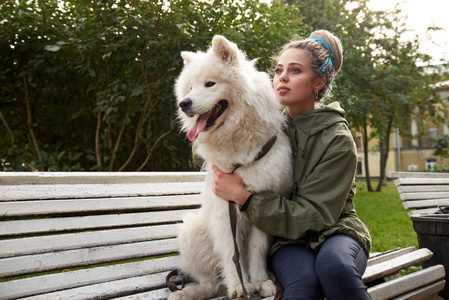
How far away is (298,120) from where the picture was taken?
2.05 metres

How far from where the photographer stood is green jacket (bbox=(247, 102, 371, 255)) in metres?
1.76

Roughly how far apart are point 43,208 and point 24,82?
2.64m

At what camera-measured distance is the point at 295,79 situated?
6.77ft

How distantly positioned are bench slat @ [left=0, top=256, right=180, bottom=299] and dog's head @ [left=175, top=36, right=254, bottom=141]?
90 centimetres

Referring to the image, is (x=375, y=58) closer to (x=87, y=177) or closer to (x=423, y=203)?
(x=423, y=203)

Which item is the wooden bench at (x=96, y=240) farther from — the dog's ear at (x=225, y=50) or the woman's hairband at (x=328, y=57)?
the woman's hairband at (x=328, y=57)

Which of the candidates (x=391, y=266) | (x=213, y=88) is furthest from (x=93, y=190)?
(x=391, y=266)

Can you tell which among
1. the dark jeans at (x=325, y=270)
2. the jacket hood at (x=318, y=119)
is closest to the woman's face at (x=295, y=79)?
the jacket hood at (x=318, y=119)

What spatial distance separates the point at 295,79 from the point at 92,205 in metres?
1.42

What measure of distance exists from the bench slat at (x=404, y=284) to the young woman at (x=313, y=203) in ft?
0.97

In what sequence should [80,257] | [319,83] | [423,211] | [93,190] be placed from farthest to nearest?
1. [423,211]
2. [93,190]
3. [319,83]
4. [80,257]

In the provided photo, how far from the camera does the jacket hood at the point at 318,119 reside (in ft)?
6.35

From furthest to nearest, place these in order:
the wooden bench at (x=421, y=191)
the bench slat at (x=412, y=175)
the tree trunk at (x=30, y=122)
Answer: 1. the tree trunk at (x=30, y=122)
2. the bench slat at (x=412, y=175)
3. the wooden bench at (x=421, y=191)

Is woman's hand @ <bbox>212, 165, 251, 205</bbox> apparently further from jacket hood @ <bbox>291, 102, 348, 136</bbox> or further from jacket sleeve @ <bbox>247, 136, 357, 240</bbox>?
jacket hood @ <bbox>291, 102, 348, 136</bbox>
